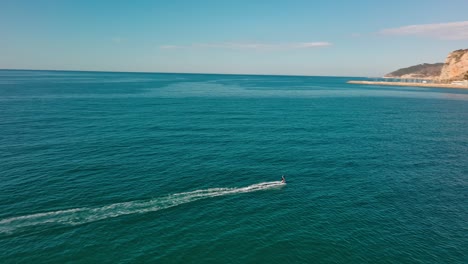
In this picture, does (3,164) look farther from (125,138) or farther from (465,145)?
(465,145)

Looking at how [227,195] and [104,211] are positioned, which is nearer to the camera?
[104,211]

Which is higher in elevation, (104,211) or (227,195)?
(227,195)

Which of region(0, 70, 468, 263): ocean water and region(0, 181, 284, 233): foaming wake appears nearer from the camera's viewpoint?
region(0, 70, 468, 263): ocean water

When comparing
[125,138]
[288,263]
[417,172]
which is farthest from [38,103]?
→ [417,172]

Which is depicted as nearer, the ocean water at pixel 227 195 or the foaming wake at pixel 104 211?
the ocean water at pixel 227 195
